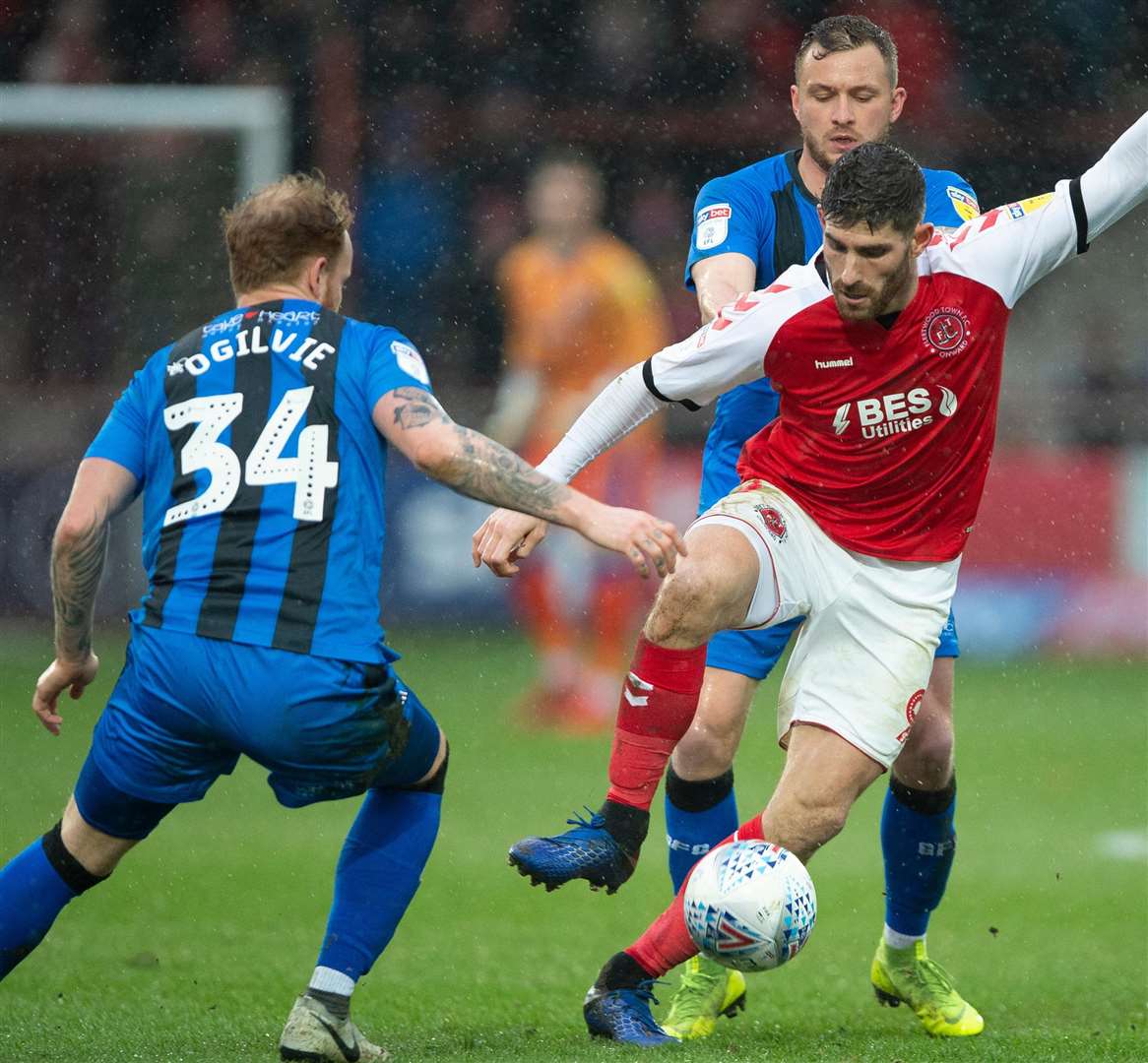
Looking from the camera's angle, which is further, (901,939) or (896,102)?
(901,939)

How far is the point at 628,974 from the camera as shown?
4652mm

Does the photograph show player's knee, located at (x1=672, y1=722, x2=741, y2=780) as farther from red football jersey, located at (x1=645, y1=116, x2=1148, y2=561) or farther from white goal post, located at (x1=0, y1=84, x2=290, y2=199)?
white goal post, located at (x1=0, y1=84, x2=290, y2=199)

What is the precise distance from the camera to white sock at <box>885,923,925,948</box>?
530 centimetres

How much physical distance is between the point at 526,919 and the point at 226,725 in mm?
2862

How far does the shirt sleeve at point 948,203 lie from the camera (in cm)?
499

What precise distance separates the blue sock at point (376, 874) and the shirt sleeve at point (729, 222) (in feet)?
5.48

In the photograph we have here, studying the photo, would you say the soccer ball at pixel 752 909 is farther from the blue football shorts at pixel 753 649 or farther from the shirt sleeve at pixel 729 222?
the shirt sleeve at pixel 729 222

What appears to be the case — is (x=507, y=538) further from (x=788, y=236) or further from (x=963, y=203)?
(x=963, y=203)

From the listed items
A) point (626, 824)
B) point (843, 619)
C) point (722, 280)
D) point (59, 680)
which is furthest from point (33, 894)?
point (722, 280)

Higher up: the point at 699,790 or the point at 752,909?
the point at 752,909

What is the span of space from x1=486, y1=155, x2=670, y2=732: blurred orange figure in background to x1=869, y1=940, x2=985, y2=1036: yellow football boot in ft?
15.7

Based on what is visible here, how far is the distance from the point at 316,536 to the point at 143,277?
9.42m

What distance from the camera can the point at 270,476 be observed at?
396 cm

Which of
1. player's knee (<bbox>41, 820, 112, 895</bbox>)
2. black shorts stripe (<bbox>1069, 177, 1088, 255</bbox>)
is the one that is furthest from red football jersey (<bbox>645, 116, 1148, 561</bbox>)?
player's knee (<bbox>41, 820, 112, 895</bbox>)
